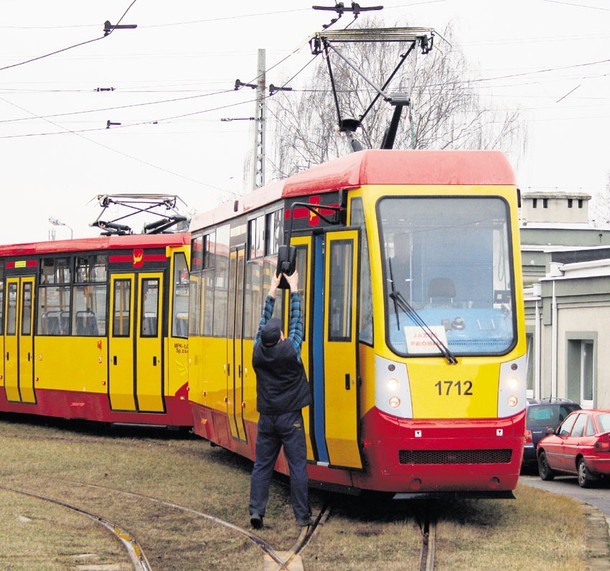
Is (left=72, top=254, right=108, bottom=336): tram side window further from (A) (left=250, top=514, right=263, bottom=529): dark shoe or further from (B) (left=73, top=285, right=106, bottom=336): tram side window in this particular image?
(A) (left=250, top=514, right=263, bottom=529): dark shoe

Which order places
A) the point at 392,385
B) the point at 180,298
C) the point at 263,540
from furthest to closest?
the point at 180,298
the point at 392,385
the point at 263,540

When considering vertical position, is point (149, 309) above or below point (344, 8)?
below

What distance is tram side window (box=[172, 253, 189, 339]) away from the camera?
21250 mm

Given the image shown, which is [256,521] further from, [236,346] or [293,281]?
[236,346]

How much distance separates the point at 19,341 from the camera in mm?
24766

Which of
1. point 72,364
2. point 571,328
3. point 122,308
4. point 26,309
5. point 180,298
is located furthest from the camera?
point 571,328

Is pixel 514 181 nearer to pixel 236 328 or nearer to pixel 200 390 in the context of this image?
pixel 236 328

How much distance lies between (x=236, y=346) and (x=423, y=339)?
4161mm

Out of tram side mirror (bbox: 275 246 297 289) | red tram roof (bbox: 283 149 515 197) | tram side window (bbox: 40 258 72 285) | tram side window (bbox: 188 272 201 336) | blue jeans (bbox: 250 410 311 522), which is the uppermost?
red tram roof (bbox: 283 149 515 197)

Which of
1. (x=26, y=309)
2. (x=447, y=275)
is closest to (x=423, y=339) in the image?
(x=447, y=275)

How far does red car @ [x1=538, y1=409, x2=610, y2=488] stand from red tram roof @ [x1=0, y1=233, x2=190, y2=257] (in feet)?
22.7

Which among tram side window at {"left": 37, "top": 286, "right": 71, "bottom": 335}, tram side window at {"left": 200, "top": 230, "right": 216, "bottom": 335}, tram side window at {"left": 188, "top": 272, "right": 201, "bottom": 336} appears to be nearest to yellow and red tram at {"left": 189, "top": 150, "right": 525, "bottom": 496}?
tram side window at {"left": 200, "top": 230, "right": 216, "bottom": 335}

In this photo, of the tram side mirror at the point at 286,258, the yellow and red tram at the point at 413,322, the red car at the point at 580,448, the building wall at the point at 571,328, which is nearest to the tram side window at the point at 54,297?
the red car at the point at 580,448

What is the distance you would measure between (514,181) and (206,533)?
4116 millimetres
